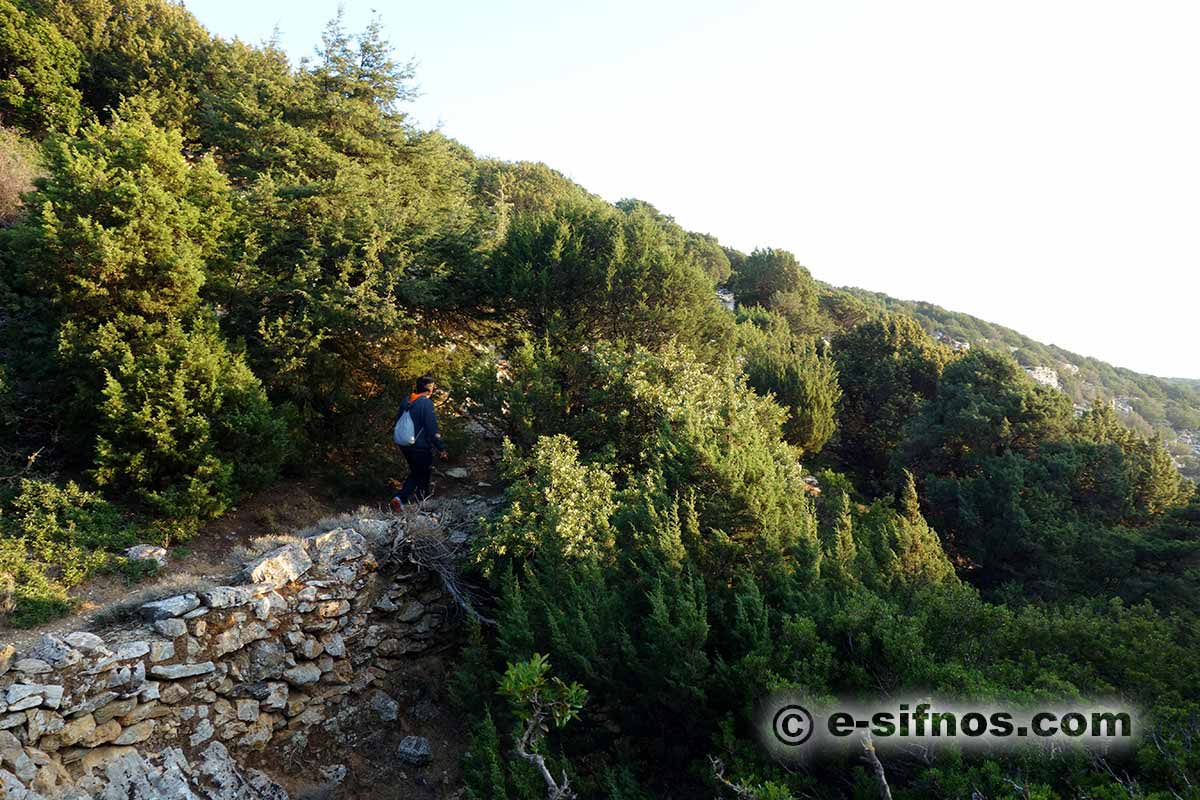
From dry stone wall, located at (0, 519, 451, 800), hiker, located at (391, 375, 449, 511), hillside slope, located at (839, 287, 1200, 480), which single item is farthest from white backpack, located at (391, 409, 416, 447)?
hillside slope, located at (839, 287, 1200, 480)

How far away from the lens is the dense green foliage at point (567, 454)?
5.11 metres

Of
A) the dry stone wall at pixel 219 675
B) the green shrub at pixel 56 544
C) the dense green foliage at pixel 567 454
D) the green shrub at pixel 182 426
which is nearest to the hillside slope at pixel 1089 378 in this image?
the dense green foliage at pixel 567 454

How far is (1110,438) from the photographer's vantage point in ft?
42.7

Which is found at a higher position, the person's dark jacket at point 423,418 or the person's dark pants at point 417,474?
the person's dark jacket at point 423,418

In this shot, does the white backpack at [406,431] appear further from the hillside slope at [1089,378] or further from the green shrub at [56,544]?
the hillside slope at [1089,378]

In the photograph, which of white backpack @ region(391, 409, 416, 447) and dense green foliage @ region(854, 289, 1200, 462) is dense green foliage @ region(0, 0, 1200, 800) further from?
dense green foliage @ region(854, 289, 1200, 462)

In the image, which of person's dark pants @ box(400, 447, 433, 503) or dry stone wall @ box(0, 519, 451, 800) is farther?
person's dark pants @ box(400, 447, 433, 503)

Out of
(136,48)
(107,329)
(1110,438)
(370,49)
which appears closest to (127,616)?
(107,329)

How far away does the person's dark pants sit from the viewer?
8.43 metres

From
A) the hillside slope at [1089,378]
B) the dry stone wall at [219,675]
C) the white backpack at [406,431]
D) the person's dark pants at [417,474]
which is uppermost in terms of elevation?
the hillside slope at [1089,378]

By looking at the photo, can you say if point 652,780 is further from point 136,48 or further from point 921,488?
point 136,48

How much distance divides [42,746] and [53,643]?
83cm

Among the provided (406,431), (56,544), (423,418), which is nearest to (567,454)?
(423,418)

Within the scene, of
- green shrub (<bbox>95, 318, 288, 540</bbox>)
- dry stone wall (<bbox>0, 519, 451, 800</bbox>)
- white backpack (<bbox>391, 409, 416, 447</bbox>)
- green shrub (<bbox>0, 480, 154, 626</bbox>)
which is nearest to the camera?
dry stone wall (<bbox>0, 519, 451, 800</bbox>)
